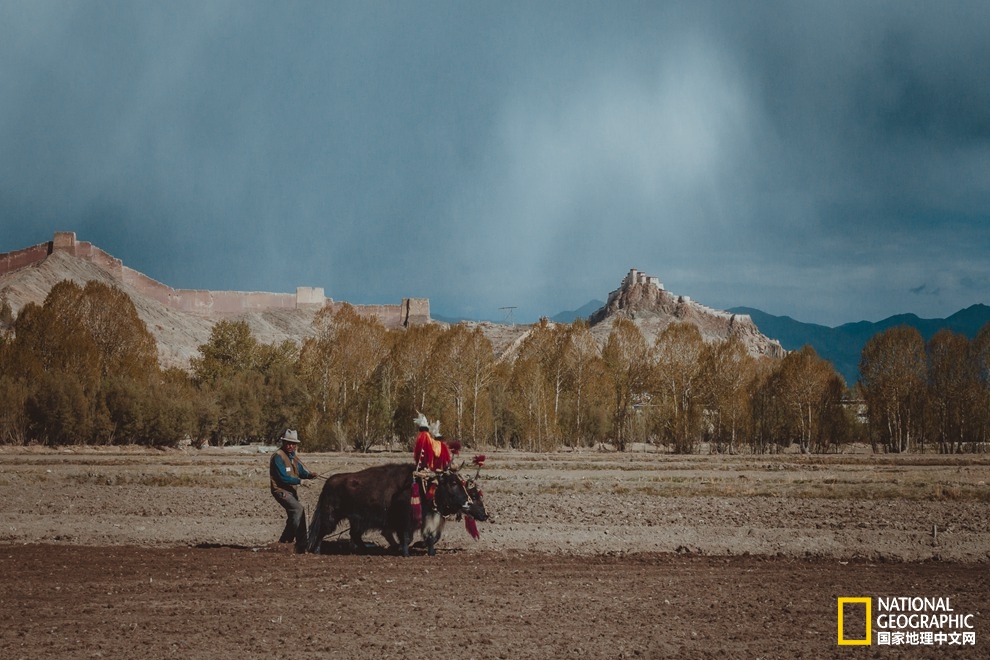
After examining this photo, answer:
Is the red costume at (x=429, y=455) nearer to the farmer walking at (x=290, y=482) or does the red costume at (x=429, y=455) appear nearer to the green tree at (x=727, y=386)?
the farmer walking at (x=290, y=482)

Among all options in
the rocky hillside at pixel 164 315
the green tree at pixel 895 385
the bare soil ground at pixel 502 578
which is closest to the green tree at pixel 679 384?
the green tree at pixel 895 385

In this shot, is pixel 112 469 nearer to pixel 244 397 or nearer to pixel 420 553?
pixel 420 553

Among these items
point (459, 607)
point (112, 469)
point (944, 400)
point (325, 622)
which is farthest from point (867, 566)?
point (944, 400)

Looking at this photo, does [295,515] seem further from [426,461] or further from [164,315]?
[164,315]

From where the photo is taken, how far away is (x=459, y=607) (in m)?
12.5

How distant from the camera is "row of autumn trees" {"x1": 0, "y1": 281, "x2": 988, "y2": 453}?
2630 inches

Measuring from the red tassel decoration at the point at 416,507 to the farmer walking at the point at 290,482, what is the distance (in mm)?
1835

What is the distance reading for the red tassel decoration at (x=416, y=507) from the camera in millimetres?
16328

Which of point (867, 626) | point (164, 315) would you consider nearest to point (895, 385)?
point (867, 626)

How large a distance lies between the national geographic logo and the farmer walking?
8999mm

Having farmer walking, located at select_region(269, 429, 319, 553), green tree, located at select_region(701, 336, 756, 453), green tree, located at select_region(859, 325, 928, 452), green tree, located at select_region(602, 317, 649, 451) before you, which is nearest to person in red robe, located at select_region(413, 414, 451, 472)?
farmer walking, located at select_region(269, 429, 319, 553)

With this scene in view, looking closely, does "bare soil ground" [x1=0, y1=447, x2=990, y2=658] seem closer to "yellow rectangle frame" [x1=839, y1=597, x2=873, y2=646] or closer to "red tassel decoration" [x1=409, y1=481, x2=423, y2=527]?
"yellow rectangle frame" [x1=839, y1=597, x2=873, y2=646]

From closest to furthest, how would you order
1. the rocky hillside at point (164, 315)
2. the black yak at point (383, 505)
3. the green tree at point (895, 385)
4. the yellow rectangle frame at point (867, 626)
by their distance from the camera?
the yellow rectangle frame at point (867, 626) < the black yak at point (383, 505) < the green tree at point (895, 385) < the rocky hillside at point (164, 315)

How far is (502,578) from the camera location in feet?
47.4
